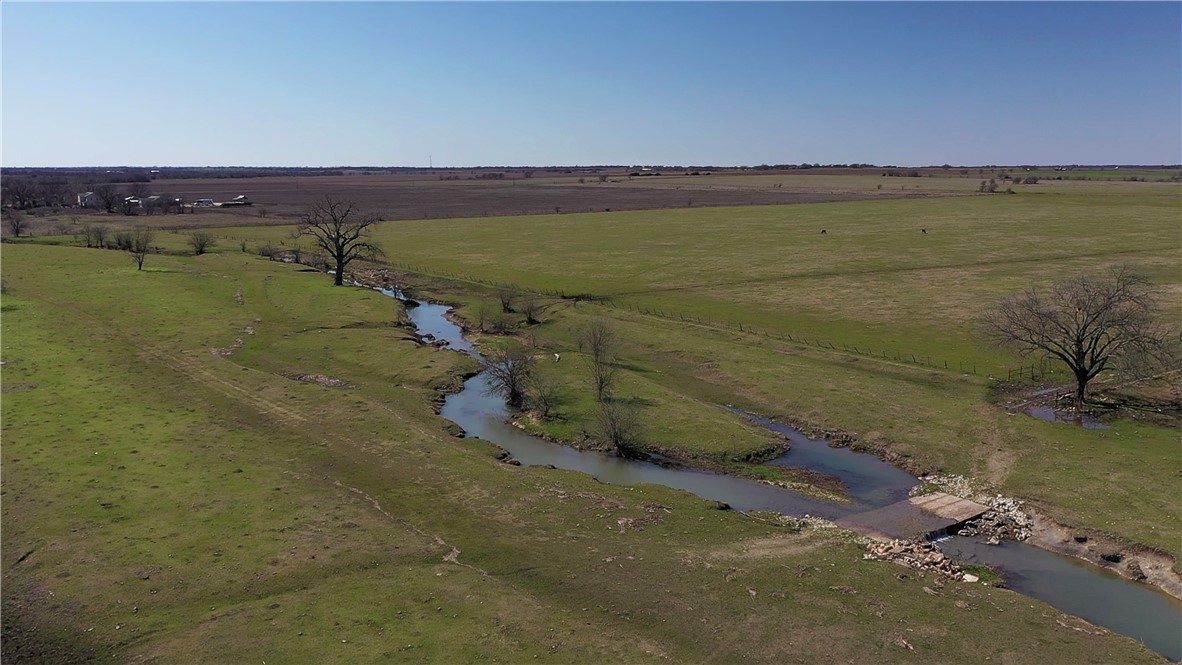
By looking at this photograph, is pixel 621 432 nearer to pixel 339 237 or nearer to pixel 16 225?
pixel 339 237

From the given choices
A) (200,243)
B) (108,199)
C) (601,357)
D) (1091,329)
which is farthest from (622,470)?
(108,199)

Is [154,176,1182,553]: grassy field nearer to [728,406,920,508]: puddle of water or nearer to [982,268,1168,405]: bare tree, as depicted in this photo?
[728,406,920,508]: puddle of water

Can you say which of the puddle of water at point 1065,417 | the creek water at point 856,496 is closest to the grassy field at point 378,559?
the creek water at point 856,496

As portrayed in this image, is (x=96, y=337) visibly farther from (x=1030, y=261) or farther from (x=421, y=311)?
(x=1030, y=261)

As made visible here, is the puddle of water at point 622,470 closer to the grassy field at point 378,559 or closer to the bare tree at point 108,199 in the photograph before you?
the grassy field at point 378,559

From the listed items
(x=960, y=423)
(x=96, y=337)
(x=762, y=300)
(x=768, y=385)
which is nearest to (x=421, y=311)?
(x=96, y=337)
